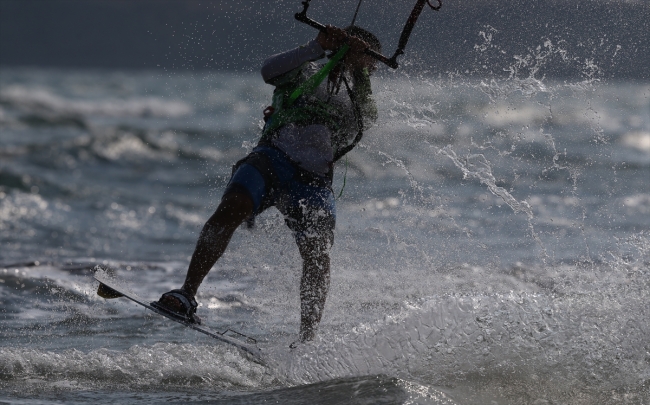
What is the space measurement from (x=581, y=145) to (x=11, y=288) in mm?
15184

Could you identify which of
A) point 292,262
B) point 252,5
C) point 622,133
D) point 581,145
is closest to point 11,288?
point 292,262

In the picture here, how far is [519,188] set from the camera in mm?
13039

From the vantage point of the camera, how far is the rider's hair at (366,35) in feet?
16.7

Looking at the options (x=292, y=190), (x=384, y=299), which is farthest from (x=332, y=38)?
(x=384, y=299)

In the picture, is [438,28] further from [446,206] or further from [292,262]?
[446,206]

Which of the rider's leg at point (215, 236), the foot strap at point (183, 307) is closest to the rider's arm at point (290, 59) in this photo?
the rider's leg at point (215, 236)

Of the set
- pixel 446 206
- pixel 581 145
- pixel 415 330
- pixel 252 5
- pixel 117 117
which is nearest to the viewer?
pixel 415 330

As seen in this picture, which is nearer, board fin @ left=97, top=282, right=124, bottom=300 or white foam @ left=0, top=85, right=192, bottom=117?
board fin @ left=97, top=282, right=124, bottom=300

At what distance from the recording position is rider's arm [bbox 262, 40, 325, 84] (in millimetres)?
4906

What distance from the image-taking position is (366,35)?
516 cm

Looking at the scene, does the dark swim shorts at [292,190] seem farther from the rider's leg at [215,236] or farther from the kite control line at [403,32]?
the kite control line at [403,32]

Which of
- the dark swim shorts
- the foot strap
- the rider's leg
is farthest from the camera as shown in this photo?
the dark swim shorts

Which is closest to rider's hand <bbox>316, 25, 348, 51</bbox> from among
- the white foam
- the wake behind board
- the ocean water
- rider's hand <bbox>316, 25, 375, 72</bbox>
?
rider's hand <bbox>316, 25, 375, 72</bbox>

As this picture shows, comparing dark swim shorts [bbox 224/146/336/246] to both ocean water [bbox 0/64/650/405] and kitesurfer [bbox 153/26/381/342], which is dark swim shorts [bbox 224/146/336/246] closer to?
kitesurfer [bbox 153/26/381/342]
